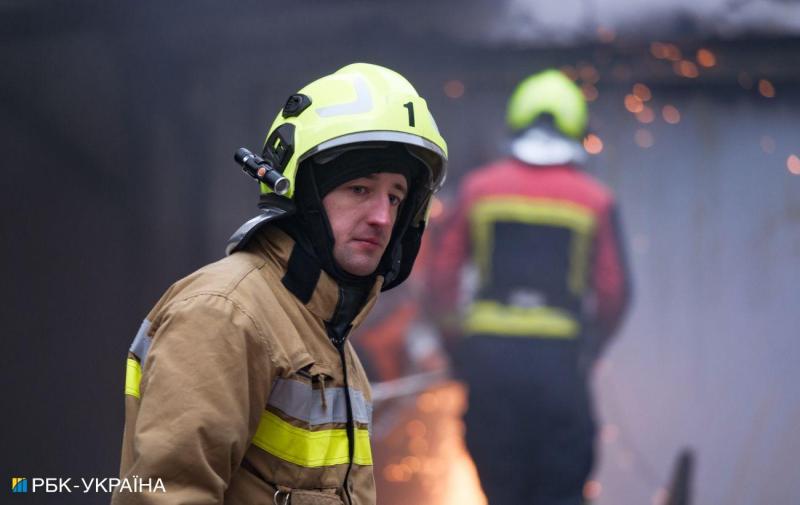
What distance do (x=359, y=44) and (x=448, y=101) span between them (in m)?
0.43

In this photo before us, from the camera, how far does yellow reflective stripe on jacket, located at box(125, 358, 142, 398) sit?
5.73 ft

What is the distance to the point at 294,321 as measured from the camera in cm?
178

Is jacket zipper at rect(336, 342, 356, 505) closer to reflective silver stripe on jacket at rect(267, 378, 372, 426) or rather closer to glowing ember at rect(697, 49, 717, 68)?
reflective silver stripe on jacket at rect(267, 378, 372, 426)

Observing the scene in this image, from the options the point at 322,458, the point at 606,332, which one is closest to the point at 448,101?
the point at 606,332

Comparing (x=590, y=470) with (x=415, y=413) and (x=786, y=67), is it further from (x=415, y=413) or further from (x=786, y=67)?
(x=786, y=67)

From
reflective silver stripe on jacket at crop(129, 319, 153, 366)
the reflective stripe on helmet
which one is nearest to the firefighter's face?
the reflective stripe on helmet

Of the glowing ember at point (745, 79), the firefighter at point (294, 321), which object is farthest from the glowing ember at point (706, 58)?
the firefighter at point (294, 321)

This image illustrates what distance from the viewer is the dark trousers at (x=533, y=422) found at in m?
4.20

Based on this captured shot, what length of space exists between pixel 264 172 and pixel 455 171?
2515mm

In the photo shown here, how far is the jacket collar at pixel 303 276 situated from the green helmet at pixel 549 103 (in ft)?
8.47

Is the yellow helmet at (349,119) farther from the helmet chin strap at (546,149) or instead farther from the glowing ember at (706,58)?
the glowing ember at (706,58)

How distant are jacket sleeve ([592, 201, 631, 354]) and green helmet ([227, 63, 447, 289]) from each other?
93.1 inches

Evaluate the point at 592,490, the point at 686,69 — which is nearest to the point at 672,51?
the point at 686,69

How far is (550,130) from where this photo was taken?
4348 millimetres
